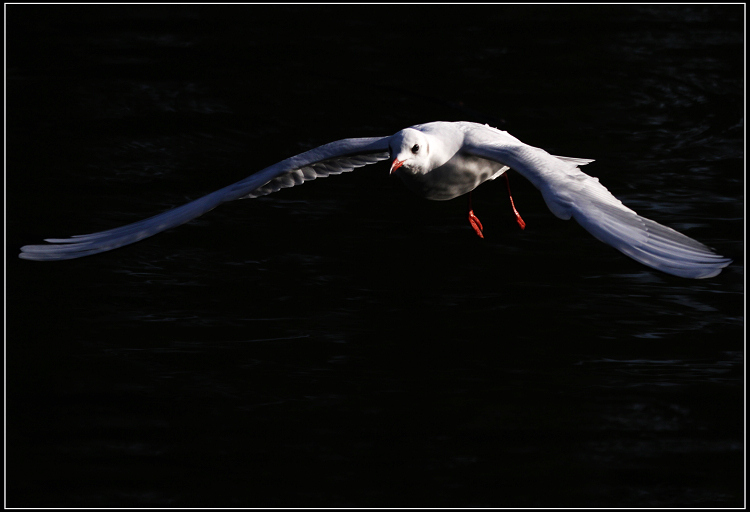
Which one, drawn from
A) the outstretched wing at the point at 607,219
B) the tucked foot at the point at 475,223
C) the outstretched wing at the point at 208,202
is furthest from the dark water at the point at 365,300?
the outstretched wing at the point at 607,219

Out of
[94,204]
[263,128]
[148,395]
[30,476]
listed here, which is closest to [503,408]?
[148,395]

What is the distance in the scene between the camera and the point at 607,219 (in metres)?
6.20

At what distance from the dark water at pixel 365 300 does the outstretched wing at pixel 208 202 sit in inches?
29.7

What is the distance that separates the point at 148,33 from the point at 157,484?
10.4 metres

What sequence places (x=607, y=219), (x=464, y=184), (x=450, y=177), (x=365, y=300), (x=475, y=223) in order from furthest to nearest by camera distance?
(x=475, y=223), (x=365, y=300), (x=464, y=184), (x=450, y=177), (x=607, y=219)

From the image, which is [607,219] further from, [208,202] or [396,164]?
[208,202]

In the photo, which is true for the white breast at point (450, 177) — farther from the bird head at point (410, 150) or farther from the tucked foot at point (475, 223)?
the tucked foot at point (475, 223)

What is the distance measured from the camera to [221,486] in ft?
20.7

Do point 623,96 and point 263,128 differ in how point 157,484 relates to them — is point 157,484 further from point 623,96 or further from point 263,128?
point 623,96

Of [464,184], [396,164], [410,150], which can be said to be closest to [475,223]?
[464,184]

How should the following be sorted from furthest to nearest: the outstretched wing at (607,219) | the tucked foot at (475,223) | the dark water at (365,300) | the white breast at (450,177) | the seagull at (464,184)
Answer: the tucked foot at (475,223) < the white breast at (450,177) < the dark water at (365,300) < the seagull at (464,184) < the outstretched wing at (607,219)

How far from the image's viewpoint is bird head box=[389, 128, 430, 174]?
283 inches

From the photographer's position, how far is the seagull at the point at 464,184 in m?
5.95

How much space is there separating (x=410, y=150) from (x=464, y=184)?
825mm
